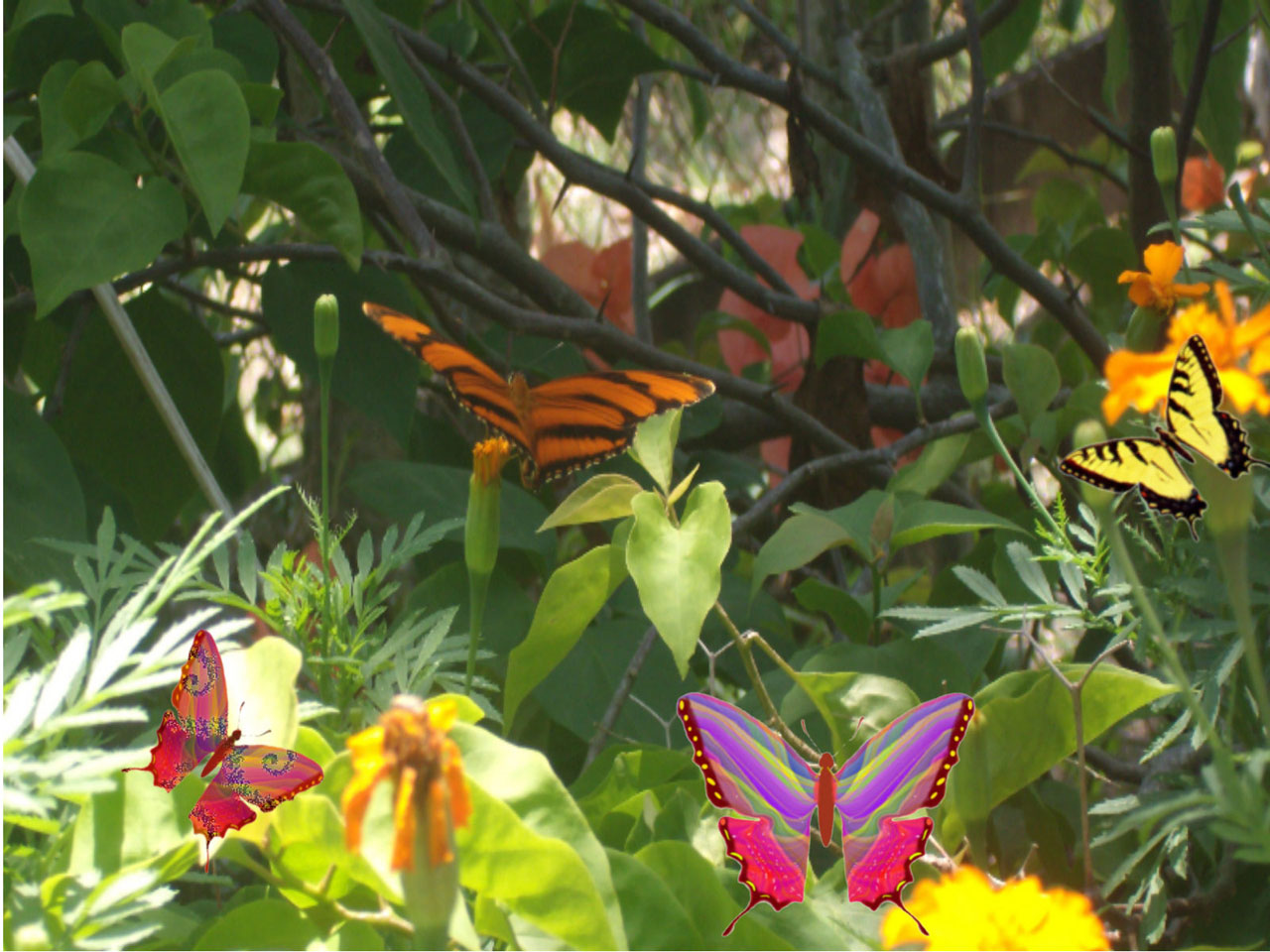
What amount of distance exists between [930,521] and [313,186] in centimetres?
20

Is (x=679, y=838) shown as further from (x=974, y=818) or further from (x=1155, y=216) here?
(x=1155, y=216)

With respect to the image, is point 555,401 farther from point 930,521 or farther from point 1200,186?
point 1200,186

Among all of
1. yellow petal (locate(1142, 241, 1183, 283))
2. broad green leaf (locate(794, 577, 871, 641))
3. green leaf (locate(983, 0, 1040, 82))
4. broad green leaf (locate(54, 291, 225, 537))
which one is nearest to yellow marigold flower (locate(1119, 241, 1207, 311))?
yellow petal (locate(1142, 241, 1183, 283))

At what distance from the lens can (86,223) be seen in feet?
0.96

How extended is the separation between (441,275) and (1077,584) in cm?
22

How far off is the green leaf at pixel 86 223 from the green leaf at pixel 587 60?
251 millimetres

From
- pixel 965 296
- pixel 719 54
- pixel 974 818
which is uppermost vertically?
pixel 719 54

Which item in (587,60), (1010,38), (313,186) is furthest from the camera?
(1010,38)

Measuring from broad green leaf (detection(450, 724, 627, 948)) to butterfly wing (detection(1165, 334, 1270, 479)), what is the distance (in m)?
0.10

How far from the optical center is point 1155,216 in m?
0.52

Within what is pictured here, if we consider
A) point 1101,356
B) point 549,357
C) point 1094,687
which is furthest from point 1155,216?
point 1094,687

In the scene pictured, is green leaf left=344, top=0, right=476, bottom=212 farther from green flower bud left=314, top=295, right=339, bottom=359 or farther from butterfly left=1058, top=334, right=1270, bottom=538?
butterfly left=1058, top=334, right=1270, bottom=538

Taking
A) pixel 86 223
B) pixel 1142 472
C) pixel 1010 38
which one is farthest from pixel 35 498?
pixel 1010 38

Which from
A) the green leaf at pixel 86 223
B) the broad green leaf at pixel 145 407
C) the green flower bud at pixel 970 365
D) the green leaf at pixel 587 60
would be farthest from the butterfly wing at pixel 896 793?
the green leaf at pixel 587 60
